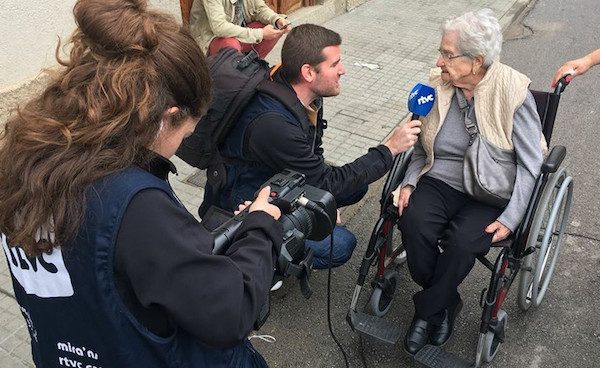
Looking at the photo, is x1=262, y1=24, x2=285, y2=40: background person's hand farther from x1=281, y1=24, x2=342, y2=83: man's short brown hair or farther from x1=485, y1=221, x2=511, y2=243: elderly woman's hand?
x1=485, y1=221, x2=511, y2=243: elderly woman's hand

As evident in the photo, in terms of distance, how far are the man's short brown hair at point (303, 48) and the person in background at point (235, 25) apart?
1.58 m

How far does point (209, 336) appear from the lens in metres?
1.24

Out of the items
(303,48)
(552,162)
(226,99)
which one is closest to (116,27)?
(226,99)

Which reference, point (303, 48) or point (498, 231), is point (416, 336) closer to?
Result: point (498, 231)

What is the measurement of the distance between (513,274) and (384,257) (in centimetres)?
60

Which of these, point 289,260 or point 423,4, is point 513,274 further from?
point 423,4

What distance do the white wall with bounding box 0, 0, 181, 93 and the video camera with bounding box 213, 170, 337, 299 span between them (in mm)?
2586

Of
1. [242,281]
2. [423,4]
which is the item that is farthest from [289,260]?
[423,4]

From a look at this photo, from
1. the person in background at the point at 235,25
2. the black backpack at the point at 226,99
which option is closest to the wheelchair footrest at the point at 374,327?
the black backpack at the point at 226,99

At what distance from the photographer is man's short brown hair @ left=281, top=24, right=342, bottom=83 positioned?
96.4 inches

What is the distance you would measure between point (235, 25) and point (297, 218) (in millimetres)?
2839

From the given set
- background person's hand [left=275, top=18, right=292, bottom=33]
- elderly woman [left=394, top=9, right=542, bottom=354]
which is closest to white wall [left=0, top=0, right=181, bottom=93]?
background person's hand [left=275, top=18, right=292, bottom=33]

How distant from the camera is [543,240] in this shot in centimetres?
235

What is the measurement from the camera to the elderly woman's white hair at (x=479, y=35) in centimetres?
250
